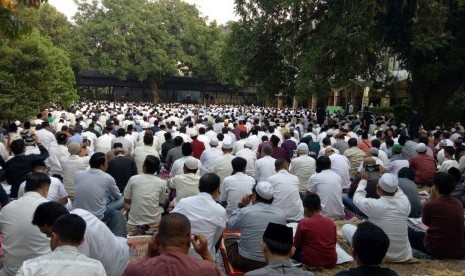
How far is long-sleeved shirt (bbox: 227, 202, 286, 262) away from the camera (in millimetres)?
4430

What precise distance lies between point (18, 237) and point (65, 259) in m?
1.42

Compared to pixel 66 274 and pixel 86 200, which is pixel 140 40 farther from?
pixel 66 274

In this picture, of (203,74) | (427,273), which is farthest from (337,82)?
(203,74)

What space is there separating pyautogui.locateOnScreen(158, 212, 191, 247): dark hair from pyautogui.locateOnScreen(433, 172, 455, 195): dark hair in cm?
350

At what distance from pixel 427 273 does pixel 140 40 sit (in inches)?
1359

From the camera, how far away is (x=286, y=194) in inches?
232

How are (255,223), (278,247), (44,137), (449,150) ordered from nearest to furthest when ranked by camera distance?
(278,247)
(255,223)
(449,150)
(44,137)

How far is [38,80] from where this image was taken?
17094 millimetres

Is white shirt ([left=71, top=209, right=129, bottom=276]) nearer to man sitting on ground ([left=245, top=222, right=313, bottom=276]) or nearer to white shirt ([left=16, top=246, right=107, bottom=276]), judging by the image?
white shirt ([left=16, top=246, right=107, bottom=276])

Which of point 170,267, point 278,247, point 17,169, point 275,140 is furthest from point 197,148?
point 170,267

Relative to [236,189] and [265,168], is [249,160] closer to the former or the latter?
[265,168]

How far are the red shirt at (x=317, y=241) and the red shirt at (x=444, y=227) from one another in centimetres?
126

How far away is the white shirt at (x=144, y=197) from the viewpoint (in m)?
5.66

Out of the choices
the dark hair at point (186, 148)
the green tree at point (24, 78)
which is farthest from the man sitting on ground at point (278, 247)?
the green tree at point (24, 78)
